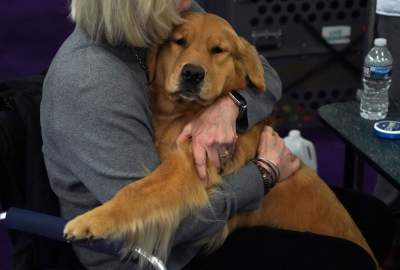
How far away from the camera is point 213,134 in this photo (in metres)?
1.44

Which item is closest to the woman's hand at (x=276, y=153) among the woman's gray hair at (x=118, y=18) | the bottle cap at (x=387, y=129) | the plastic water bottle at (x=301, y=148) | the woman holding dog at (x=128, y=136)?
the woman holding dog at (x=128, y=136)

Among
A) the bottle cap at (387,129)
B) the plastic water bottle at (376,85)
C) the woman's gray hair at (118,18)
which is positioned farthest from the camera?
the plastic water bottle at (376,85)

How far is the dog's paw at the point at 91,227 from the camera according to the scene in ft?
3.74

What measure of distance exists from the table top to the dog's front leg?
1.50 ft

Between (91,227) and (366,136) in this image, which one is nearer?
(91,227)

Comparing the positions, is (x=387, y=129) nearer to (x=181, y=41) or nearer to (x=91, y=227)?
(x=181, y=41)

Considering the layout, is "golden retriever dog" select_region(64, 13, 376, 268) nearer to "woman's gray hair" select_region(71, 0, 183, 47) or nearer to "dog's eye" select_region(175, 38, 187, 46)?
"dog's eye" select_region(175, 38, 187, 46)

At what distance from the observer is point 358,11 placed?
3139mm

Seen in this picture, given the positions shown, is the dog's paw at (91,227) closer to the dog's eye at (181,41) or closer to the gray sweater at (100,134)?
the gray sweater at (100,134)

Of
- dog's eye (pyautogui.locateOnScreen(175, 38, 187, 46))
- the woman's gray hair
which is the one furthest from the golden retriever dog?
the woman's gray hair

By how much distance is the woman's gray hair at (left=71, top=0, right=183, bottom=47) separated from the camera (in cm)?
127

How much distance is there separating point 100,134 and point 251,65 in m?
0.54

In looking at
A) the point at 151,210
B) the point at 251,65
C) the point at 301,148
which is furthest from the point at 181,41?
the point at 301,148

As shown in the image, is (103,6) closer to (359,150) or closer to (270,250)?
(270,250)
